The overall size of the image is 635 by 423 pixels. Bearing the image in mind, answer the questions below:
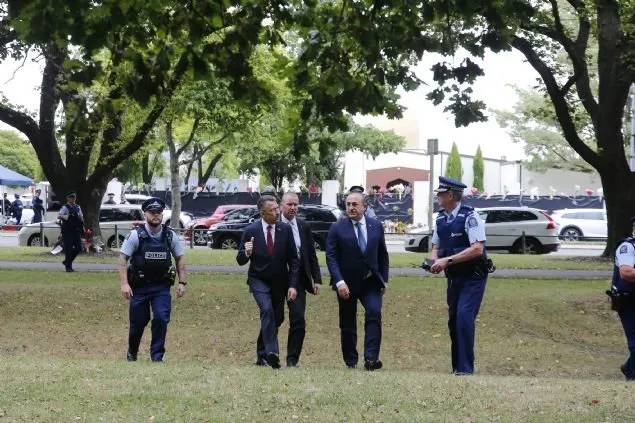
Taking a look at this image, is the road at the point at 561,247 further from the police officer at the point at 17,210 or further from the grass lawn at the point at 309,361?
the grass lawn at the point at 309,361

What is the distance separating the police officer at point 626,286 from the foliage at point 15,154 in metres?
86.2

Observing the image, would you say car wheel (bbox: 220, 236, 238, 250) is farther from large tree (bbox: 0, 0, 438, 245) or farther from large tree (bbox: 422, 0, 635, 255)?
large tree (bbox: 0, 0, 438, 245)

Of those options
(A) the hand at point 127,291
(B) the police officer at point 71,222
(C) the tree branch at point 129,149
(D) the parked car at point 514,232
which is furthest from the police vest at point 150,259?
(D) the parked car at point 514,232

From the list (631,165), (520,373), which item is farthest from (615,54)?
(520,373)

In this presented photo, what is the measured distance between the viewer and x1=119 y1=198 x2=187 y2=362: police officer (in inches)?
420

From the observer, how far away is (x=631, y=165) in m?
24.8

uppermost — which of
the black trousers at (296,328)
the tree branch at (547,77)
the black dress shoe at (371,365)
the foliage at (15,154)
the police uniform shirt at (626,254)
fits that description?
the foliage at (15,154)

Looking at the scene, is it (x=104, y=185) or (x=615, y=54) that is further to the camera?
(x=104, y=185)

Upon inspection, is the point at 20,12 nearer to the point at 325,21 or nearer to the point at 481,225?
the point at 325,21

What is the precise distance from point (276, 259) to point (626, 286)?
3.38 meters

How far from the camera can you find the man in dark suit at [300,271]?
11.2 meters

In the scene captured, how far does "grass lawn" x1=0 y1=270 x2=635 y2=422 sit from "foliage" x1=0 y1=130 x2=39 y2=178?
76.0 meters

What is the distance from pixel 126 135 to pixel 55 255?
348cm

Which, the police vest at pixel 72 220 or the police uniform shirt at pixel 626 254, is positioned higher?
the police vest at pixel 72 220
